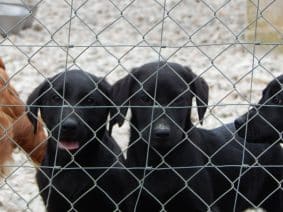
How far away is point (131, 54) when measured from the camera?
27.7 feet

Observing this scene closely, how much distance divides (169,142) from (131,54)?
14.7 feet

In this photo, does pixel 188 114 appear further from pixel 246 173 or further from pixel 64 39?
pixel 64 39

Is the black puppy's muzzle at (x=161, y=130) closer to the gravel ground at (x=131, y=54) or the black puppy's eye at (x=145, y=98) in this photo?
the black puppy's eye at (x=145, y=98)

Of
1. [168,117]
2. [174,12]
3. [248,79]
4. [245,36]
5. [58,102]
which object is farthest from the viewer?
[174,12]

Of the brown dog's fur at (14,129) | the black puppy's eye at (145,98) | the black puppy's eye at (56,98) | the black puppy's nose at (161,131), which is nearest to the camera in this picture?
the black puppy's nose at (161,131)

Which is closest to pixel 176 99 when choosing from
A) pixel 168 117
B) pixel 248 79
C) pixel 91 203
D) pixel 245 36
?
pixel 168 117

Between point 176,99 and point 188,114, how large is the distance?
18cm

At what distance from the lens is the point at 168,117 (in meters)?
4.03

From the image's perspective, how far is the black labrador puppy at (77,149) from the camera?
13.6 feet

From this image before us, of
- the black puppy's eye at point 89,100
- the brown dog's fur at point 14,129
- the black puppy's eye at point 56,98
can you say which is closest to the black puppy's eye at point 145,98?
the black puppy's eye at point 89,100

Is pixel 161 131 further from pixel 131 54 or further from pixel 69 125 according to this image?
pixel 131 54

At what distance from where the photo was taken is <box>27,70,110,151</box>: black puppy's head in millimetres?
4133

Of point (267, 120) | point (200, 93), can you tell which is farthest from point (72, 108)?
point (267, 120)

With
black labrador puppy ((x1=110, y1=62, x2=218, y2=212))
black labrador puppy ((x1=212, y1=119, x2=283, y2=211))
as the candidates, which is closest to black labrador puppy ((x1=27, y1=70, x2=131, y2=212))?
black labrador puppy ((x1=110, y1=62, x2=218, y2=212))
